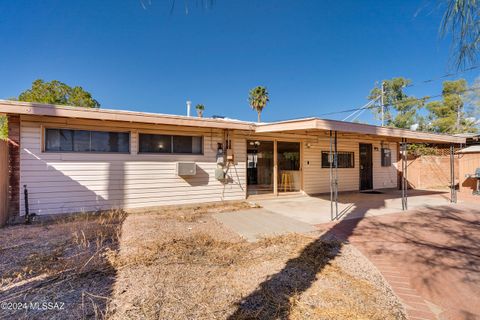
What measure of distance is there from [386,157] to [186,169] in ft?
33.0

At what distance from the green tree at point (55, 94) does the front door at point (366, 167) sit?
69.0ft

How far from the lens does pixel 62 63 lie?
13.6m

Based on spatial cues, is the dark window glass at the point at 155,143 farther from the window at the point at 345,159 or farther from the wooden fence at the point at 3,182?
the window at the point at 345,159

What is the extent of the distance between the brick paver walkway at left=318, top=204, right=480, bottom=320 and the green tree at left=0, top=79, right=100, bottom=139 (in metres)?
21.9

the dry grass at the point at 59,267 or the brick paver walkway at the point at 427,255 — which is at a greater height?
the dry grass at the point at 59,267

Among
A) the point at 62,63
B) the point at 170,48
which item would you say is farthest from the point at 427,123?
the point at 62,63

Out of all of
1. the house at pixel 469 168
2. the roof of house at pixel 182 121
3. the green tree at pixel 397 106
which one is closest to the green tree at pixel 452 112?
the green tree at pixel 397 106

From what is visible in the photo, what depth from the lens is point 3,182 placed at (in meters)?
4.91

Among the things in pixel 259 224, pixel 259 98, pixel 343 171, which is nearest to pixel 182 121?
pixel 259 224

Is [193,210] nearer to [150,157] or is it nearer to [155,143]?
[150,157]

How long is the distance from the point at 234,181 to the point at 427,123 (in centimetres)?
2755

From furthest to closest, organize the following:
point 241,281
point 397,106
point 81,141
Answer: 1. point 397,106
2. point 81,141
3. point 241,281

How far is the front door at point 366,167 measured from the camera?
10.9 meters

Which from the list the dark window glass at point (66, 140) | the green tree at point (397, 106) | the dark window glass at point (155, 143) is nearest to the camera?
the dark window glass at point (66, 140)
